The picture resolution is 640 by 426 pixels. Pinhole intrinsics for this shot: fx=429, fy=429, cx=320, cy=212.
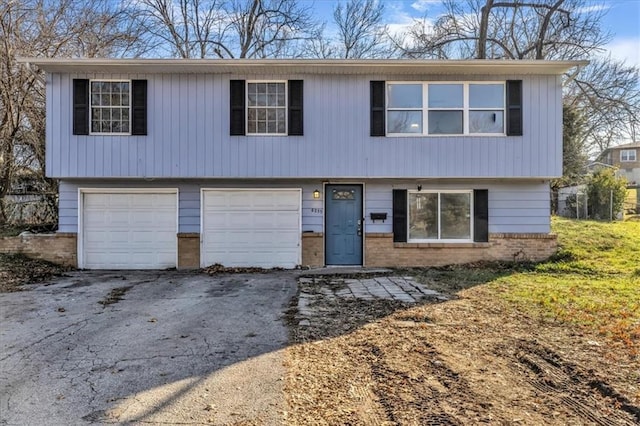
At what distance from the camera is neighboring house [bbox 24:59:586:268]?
10.6 m

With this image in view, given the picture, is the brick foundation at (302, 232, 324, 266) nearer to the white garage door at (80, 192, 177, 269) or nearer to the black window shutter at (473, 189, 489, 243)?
A: the white garage door at (80, 192, 177, 269)

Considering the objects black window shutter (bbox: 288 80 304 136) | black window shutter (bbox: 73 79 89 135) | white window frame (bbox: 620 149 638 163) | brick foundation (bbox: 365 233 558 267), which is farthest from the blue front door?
white window frame (bbox: 620 149 638 163)

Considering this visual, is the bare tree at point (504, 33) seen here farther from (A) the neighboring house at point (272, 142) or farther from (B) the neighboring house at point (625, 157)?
(B) the neighboring house at point (625, 157)

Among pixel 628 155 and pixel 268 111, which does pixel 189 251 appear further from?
pixel 628 155

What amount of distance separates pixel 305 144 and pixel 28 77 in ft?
28.2

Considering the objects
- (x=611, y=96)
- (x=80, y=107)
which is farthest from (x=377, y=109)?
(x=611, y=96)

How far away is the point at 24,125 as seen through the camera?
12852 millimetres

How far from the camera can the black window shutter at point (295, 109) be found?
10633mm

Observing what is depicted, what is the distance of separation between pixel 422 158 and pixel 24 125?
11.7 metres

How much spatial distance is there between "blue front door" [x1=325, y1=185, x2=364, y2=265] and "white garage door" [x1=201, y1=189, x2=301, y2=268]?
813 millimetres

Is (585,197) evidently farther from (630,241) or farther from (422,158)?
(422,158)

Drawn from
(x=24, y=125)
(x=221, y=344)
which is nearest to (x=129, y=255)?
(x=24, y=125)

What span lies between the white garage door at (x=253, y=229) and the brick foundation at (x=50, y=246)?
3.33 metres

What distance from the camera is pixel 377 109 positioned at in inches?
420
